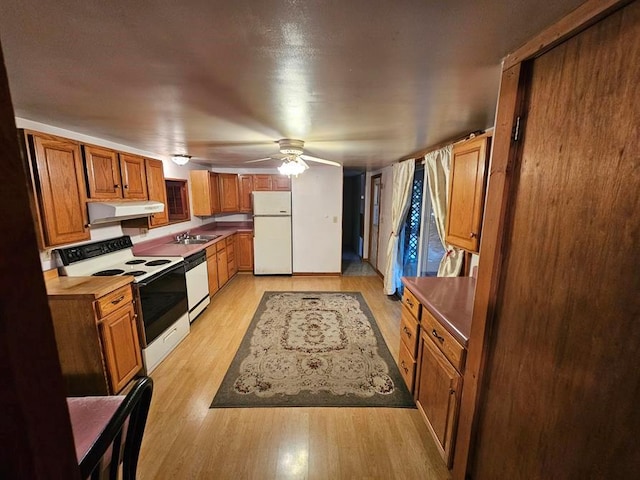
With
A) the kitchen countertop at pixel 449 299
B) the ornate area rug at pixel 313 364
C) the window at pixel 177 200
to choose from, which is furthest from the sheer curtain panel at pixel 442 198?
the window at pixel 177 200

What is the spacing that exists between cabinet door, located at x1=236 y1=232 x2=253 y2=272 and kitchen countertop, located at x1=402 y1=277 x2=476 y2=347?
3602mm

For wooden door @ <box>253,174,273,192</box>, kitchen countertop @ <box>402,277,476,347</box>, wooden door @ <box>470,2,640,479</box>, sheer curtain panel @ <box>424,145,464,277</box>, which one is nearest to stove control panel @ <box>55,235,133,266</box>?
wooden door @ <box>253,174,273,192</box>

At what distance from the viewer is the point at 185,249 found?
342 cm

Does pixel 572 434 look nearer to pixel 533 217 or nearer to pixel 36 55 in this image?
pixel 533 217

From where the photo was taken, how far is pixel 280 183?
513 cm

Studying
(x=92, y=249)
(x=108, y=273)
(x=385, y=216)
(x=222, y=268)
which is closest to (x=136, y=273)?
(x=108, y=273)

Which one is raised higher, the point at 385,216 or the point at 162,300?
the point at 385,216

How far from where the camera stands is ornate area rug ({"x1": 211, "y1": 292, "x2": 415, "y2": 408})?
2121mm

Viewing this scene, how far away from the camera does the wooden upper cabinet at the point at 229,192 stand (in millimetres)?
5078

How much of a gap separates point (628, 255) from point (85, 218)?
10.4 feet

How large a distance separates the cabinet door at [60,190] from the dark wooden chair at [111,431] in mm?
1455

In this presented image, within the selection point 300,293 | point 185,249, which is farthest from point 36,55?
point 300,293

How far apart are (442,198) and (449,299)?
131 cm

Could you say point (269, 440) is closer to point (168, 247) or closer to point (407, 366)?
point (407, 366)
